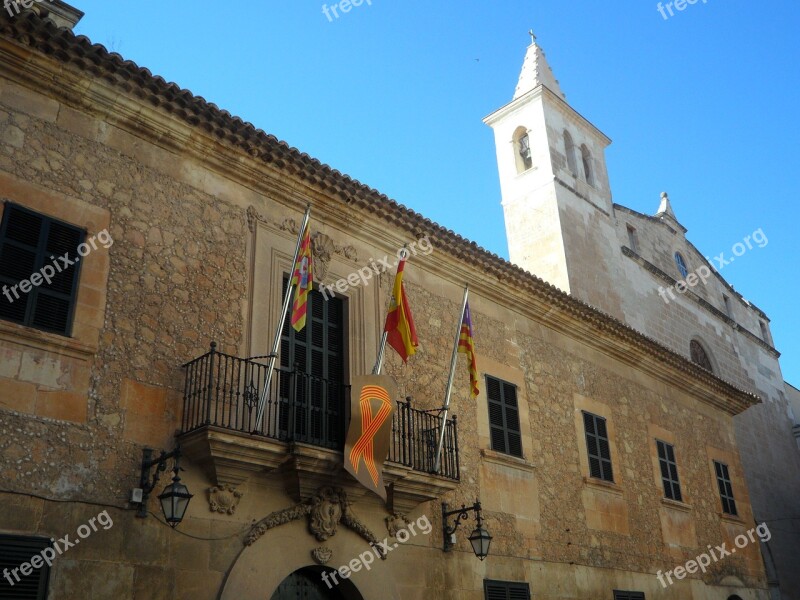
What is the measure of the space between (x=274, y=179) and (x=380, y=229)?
5.82 feet

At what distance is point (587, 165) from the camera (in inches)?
904

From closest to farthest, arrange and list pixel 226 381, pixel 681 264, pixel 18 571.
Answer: pixel 18 571 < pixel 226 381 < pixel 681 264

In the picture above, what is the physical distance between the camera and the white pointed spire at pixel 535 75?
22844mm

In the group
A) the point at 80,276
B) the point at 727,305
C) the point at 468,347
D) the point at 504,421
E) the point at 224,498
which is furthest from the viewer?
the point at 727,305

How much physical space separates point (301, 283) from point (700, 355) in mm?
17669

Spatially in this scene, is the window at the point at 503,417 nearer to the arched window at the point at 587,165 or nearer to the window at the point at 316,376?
the window at the point at 316,376

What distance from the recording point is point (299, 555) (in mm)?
8336

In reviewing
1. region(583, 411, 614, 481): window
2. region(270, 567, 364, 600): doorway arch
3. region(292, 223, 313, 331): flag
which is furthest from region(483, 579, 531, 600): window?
region(292, 223, 313, 331): flag

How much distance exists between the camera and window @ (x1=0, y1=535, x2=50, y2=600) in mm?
6277

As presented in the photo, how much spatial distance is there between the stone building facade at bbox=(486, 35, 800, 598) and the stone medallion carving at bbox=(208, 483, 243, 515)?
12640mm

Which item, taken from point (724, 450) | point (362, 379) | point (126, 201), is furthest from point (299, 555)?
point (724, 450)

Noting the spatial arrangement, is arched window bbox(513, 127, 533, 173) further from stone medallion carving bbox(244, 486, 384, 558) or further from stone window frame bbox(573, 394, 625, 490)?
stone medallion carving bbox(244, 486, 384, 558)

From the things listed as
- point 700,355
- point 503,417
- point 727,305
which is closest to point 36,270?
point 503,417

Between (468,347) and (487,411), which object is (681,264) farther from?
(468,347)
